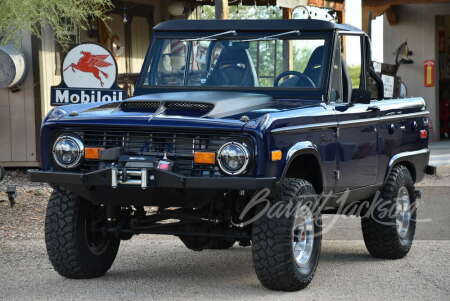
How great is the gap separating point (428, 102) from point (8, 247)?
527 inches

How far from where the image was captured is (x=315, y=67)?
25.2 feet

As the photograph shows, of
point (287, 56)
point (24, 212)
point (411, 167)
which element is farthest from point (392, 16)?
point (287, 56)

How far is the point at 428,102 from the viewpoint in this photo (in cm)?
2045

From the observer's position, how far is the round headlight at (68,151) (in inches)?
258

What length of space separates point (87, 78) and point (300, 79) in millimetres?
4354

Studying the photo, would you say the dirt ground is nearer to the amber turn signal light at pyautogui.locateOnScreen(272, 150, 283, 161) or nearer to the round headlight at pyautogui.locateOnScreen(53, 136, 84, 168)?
the round headlight at pyautogui.locateOnScreen(53, 136, 84, 168)

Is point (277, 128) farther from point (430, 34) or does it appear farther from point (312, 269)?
point (430, 34)

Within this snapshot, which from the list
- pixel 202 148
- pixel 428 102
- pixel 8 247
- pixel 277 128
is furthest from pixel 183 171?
pixel 428 102

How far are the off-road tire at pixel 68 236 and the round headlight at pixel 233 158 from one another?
1.26 m

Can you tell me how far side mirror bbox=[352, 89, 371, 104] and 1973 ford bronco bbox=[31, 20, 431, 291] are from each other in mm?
10

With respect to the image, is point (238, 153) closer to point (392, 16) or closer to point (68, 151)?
point (68, 151)

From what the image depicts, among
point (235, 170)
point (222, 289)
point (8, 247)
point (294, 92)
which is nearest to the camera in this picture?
point (235, 170)

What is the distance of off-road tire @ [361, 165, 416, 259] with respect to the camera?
7996mm

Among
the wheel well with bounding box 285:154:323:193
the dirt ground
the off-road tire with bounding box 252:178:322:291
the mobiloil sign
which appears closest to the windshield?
the wheel well with bounding box 285:154:323:193
